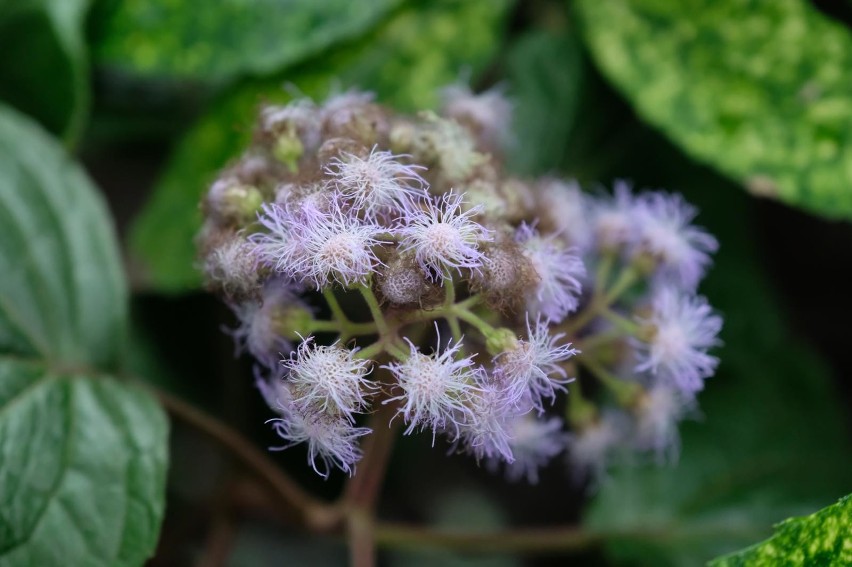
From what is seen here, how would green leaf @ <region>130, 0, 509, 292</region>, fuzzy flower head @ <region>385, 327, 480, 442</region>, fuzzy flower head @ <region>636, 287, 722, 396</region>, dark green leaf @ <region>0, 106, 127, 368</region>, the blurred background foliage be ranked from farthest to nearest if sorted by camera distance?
green leaf @ <region>130, 0, 509, 292</region> → the blurred background foliage → dark green leaf @ <region>0, 106, 127, 368</region> → fuzzy flower head @ <region>636, 287, 722, 396</region> → fuzzy flower head @ <region>385, 327, 480, 442</region>

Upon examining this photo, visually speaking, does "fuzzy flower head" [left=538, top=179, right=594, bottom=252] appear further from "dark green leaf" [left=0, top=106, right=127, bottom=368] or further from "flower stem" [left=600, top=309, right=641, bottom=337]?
"dark green leaf" [left=0, top=106, right=127, bottom=368]

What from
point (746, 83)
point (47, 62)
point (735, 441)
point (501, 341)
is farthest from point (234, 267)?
point (735, 441)

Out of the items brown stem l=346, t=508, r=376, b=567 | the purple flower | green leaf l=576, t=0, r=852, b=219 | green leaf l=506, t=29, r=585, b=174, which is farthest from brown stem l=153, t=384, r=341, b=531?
green leaf l=576, t=0, r=852, b=219

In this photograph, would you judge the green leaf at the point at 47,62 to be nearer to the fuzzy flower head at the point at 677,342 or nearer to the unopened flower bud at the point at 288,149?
the unopened flower bud at the point at 288,149

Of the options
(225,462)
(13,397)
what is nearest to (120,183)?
(225,462)

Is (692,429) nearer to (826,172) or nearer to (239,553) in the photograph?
(826,172)

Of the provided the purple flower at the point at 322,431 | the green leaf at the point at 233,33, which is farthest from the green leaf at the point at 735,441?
the purple flower at the point at 322,431
